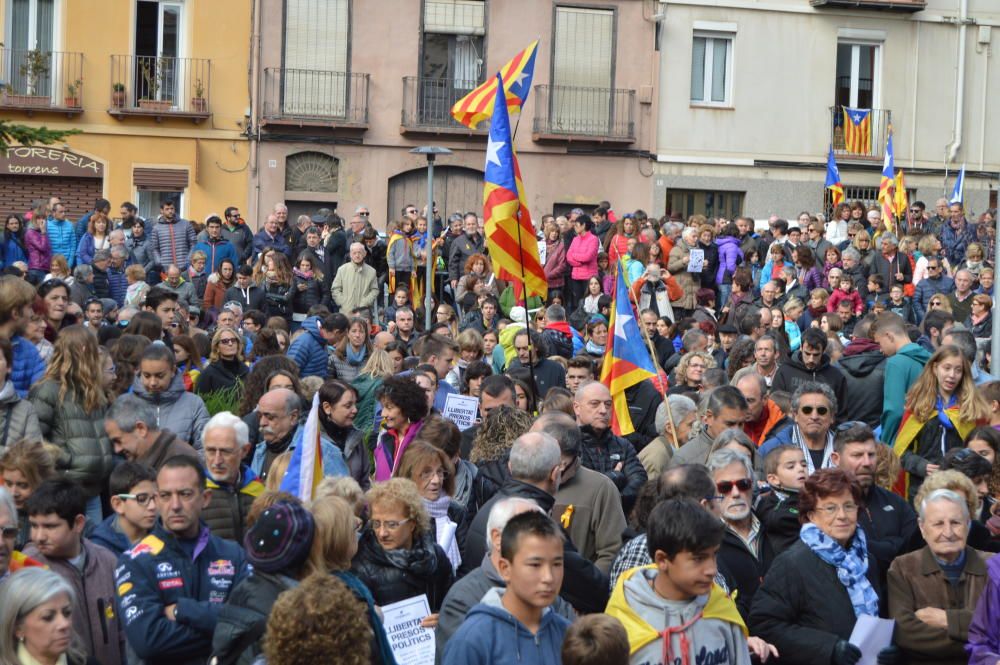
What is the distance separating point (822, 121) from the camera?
3272 cm

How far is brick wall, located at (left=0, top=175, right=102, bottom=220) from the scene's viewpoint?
29203 mm

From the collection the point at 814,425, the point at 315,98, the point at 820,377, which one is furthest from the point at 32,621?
the point at 315,98

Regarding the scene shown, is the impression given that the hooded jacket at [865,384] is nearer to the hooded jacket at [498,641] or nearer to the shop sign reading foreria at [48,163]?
the hooded jacket at [498,641]

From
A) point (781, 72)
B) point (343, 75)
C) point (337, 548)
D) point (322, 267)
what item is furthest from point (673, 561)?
point (781, 72)

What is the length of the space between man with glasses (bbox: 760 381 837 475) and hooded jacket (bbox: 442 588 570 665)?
3.94 meters

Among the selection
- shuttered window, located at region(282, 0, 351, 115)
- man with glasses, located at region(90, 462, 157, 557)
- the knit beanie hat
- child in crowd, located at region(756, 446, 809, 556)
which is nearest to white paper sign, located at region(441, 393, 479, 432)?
child in crowd, located at region(756, 446, 809, 556)

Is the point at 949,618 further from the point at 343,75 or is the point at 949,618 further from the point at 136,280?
the point at 343,75

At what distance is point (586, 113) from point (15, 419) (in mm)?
24029

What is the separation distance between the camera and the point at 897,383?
1117 cm

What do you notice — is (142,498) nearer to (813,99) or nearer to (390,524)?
(390,524)

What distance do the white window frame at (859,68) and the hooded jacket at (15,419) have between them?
1072 inches

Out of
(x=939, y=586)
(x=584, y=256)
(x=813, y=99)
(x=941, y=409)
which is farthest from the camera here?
(x=813, y=99)

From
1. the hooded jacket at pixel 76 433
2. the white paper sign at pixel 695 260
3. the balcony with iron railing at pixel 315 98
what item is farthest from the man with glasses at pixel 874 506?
the balcony with iron railing at pixel 315 98

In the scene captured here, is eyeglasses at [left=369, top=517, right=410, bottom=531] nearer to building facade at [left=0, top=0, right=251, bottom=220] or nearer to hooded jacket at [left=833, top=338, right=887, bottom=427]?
hooded jacket at [left=833, top=338, right=887, bottom=427]
